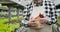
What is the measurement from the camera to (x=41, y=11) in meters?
1.87

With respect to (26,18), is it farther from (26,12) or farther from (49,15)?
(49,15)

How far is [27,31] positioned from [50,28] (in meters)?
0.21

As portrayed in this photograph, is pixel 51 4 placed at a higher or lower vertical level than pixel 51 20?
higher

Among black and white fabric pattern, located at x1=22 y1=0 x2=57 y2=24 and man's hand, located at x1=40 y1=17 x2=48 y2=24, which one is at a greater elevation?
black and white fabric pattern, located at x1=22 y1=0 x2=57 y2=24

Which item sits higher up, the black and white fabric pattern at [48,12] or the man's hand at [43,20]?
the black and white fabric pattern at [48,12]

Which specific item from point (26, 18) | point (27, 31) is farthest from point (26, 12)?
point (27, 31)

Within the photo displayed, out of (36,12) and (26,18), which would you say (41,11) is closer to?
(36,12)

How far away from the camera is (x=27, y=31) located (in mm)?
1929

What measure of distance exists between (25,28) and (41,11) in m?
0.23

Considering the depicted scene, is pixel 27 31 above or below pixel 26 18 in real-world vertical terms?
below

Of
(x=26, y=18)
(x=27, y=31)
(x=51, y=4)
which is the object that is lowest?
(x=27, y=31)

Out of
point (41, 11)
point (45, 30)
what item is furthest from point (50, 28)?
point (41, 11)

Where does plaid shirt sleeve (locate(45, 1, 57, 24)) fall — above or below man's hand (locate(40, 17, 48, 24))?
above

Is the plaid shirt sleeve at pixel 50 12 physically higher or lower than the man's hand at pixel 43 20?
higher
